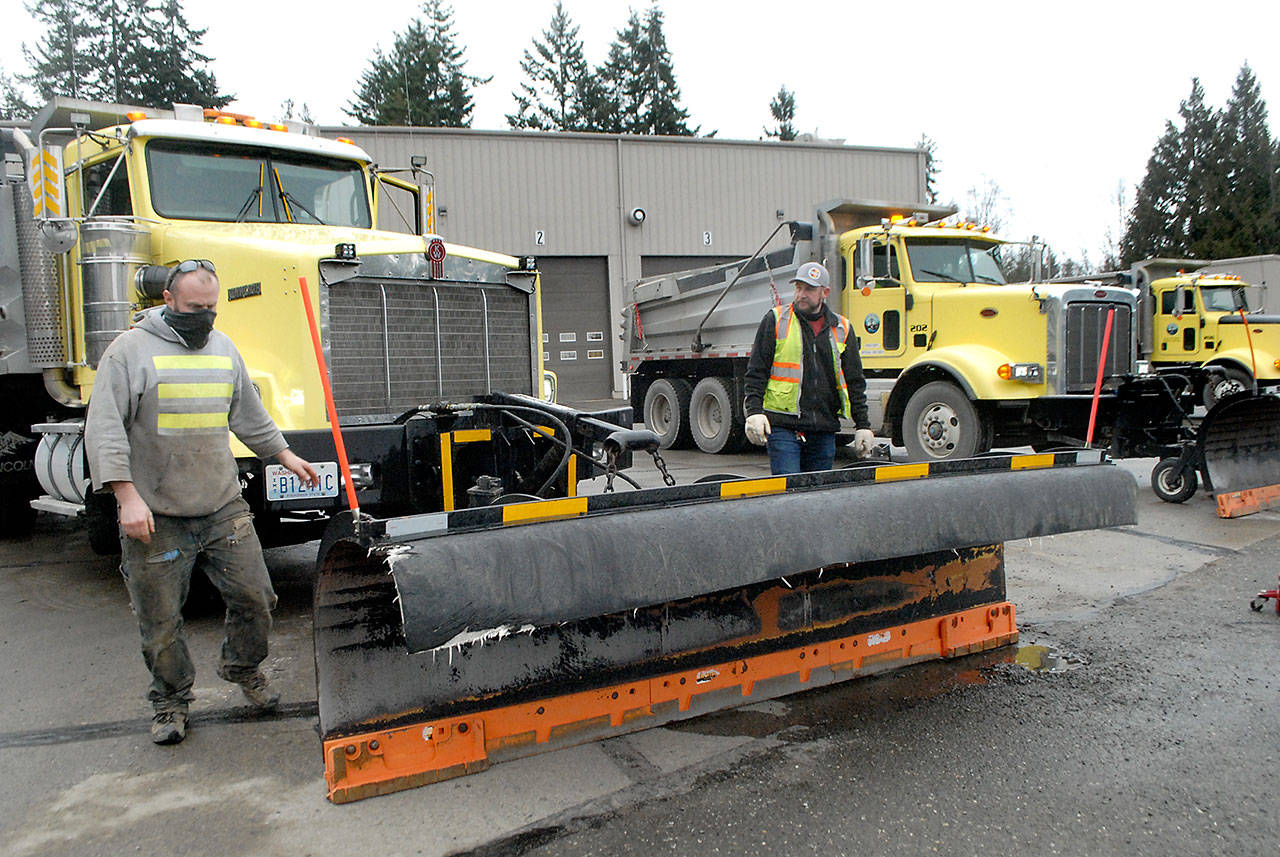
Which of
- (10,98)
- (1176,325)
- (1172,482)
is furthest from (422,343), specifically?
(10,98)

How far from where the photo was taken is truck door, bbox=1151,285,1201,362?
642 inches

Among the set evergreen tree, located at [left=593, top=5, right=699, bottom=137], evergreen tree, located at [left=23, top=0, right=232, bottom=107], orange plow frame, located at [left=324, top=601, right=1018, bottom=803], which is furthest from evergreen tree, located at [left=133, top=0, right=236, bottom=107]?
orange plow frame, located at [left=324, top=601, right=1018, bottom=803]

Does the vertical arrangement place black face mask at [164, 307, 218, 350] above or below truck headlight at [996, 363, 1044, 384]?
above

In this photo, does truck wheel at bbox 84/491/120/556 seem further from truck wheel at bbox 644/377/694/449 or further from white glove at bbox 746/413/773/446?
truck wheel at bbox 644/377/694/449

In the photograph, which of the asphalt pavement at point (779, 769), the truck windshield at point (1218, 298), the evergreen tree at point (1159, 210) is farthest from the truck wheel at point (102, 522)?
the evergreen tree at point (1159, 210)

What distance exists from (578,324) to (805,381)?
18.6 metres

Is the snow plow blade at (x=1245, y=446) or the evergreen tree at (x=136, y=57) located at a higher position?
the evergreen tree at (x=136, y=57)

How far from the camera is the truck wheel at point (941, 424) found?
928 centimetres

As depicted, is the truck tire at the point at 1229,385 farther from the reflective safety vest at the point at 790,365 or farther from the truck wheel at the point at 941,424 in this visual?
the reflective safety vest at the point at 790,365

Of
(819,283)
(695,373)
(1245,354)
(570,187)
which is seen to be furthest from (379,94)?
(819,283)

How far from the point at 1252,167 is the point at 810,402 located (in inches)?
1655

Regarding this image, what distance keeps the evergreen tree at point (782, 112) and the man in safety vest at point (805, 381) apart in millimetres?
44916

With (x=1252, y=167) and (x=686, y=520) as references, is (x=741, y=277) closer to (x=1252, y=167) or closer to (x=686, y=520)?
(x=686, y=520)

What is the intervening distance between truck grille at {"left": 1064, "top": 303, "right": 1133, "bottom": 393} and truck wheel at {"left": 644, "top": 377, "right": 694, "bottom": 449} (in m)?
5.75
